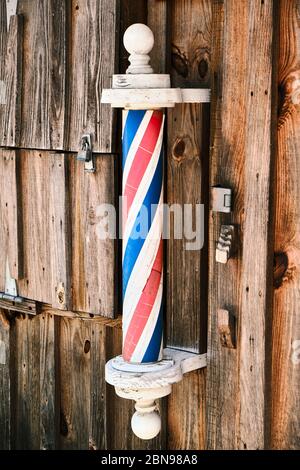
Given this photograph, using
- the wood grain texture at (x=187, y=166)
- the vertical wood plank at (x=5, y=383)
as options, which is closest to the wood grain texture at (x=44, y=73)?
the wood grain texture at (x=187, y=166)

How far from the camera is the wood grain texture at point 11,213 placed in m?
4.11

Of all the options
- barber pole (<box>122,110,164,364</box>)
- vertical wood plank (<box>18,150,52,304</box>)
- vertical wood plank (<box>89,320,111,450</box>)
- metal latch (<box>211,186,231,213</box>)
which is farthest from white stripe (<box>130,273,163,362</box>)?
vertical wood plank (<box>18,150,52,304</box>)

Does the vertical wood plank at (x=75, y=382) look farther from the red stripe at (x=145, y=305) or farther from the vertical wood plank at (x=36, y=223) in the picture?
Answer: the red stripe at (x=145, y=305)

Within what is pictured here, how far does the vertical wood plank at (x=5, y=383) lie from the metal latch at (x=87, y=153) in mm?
1023

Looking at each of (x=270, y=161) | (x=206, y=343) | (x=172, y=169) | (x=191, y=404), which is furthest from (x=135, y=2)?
(x=191, y=404)

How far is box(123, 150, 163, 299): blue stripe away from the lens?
3404 millimetres

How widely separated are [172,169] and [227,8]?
2.06ft

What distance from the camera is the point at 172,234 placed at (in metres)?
3.64

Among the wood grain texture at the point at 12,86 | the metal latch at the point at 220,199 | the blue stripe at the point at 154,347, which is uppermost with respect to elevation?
the wood grain texture at the point at 12,86

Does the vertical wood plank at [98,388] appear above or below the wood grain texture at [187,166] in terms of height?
below

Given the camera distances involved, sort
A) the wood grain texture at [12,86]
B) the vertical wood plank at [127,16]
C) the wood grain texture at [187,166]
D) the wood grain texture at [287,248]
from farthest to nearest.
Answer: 1. the wood grain texture at [12,86]
2. the vertical wood plank at [127,16]
3. the wood grain texture at [187,166]
4. the wood grain texture at [287,248]

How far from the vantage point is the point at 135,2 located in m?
3.65

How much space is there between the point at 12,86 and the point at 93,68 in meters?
0.50

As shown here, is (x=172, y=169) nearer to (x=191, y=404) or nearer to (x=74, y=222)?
(x=74, y=222)
